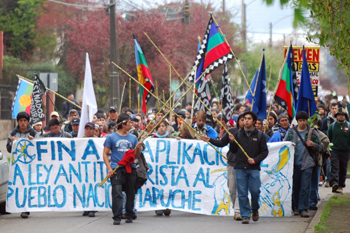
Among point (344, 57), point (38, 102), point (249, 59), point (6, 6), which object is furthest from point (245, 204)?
point (249, 59)

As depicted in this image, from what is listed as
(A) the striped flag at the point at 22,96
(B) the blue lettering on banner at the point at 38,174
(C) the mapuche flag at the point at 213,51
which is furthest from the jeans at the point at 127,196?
(A) the striped flag at the point at 22,96

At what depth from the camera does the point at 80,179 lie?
10.2 metres

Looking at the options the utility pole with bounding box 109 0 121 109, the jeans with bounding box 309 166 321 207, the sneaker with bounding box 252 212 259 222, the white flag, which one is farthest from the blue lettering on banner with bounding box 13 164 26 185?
the utility pole with bounding box 109 0 121 109

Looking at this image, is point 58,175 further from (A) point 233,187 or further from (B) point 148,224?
(A) point 233,187

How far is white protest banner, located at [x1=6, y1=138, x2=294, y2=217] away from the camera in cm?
989

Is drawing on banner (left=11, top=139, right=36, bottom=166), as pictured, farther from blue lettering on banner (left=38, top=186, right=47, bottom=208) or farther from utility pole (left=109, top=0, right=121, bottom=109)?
utility pole (left=109, top=0, right=121, bottom=109)

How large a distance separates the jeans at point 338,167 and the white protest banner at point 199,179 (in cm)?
312

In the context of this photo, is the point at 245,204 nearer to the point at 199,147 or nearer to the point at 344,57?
the point at 199,147

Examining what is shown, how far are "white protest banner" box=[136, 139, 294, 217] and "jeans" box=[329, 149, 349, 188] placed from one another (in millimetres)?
3118

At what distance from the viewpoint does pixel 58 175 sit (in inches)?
400

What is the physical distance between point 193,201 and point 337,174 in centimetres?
392

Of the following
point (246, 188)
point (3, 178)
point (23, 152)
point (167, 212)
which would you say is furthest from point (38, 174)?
point (246, 188)

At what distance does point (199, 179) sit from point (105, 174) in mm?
1572

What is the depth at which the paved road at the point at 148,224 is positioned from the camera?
28.0 feet
